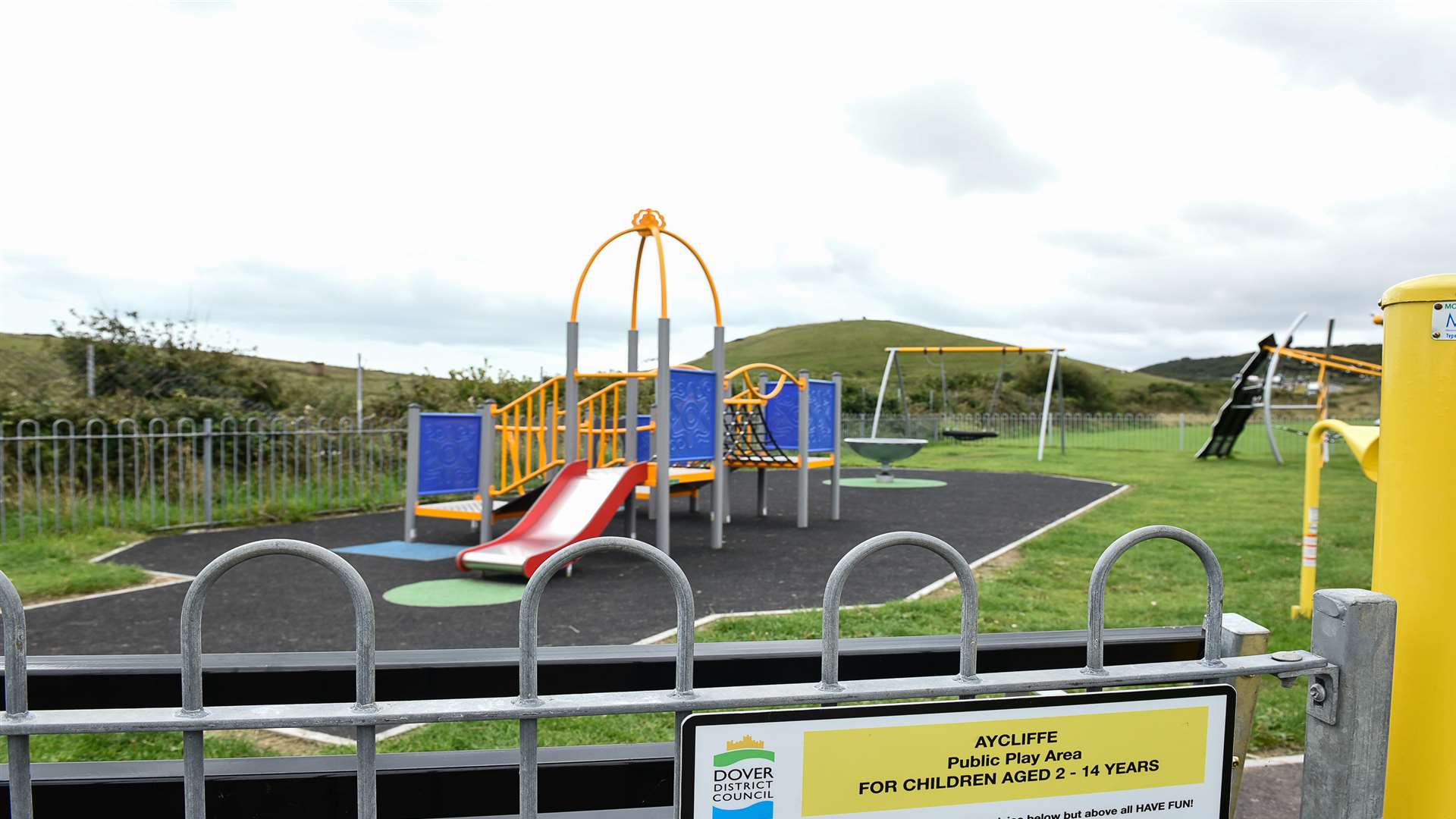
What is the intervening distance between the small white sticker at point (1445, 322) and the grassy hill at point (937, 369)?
67.8 ft

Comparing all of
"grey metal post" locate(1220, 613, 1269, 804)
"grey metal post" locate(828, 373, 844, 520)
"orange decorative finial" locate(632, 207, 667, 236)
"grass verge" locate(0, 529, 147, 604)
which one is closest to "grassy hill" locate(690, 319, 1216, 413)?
"grey metal post" locate(828, 373, 844, 520)

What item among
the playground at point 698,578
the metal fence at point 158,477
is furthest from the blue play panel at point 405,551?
the metal fence at point 158,477

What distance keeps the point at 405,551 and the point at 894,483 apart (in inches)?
417

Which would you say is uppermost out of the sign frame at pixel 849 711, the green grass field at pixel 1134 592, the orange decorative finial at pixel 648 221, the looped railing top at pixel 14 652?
the orange decorative finial at pixel 648 221

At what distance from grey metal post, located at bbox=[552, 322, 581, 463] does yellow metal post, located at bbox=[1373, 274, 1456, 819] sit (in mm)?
8634

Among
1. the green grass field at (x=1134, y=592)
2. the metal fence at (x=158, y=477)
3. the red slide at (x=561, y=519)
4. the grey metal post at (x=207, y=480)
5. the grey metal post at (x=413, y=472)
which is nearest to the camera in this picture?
the green grass field at (x=1134, y=592)

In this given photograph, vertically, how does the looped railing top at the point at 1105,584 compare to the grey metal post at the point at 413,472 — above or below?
above

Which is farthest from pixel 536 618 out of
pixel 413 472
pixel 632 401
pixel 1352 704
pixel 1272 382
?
pixel 1272 382

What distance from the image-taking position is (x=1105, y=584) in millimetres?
1963

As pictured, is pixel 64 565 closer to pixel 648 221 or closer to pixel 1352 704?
pixel 648 221

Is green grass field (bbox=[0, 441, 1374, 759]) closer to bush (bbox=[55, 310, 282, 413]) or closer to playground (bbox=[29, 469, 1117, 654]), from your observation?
playground (bbox=[29, 469, 1117, 654])

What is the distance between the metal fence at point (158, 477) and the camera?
10625 mm

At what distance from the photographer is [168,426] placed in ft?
43.4

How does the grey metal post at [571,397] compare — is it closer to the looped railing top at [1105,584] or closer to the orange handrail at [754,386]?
the orange handrail at [754,386]
